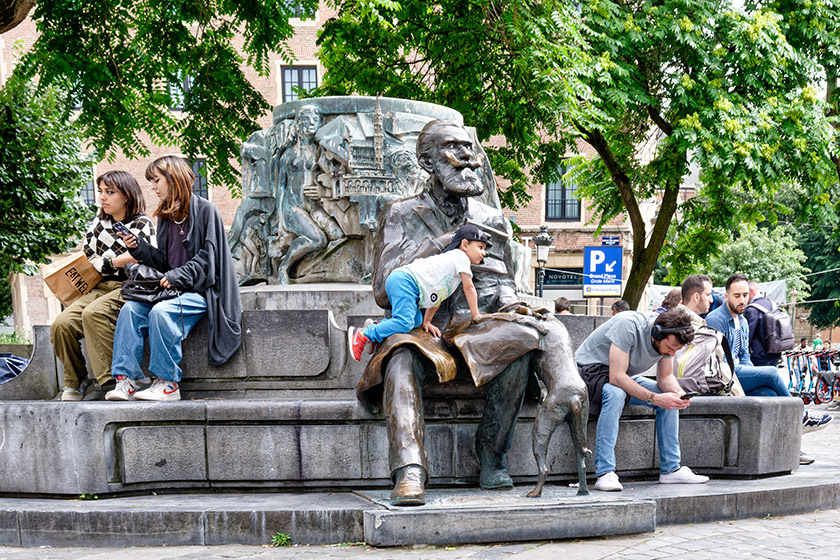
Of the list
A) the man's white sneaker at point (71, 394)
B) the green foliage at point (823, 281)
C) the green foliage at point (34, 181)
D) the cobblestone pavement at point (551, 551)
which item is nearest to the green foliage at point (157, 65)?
the green foliage at point (34, 181)

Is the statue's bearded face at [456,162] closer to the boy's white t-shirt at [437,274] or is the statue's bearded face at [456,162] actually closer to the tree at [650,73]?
the boy's white t-shirt at [437,274]

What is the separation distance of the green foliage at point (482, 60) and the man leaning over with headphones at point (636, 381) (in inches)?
234

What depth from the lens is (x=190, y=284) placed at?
5148 millimetres

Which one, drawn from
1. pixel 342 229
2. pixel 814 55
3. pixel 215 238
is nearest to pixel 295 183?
pixel 342 229

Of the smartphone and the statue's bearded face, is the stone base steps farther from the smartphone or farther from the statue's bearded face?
the statue's bearded face

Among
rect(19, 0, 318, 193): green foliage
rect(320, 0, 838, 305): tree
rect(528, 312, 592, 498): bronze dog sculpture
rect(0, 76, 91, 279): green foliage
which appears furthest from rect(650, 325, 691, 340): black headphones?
rect(0, 76, 91, 279): green foliage

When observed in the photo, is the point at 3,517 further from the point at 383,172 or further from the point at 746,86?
the point at 746,86

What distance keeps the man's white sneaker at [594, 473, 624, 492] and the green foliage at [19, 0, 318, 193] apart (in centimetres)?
920

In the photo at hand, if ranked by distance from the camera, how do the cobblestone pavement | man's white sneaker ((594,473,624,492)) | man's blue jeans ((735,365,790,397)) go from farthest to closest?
man's blue jeans ((735,365,790,397)), man's white sneaker ((594,473,624,492)), the cobblestone pavement

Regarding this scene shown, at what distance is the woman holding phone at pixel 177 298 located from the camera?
200 inches

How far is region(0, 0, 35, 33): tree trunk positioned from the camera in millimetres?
8078

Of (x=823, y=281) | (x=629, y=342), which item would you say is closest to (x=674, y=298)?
(x=629, y=342)

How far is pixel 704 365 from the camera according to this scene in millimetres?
5988

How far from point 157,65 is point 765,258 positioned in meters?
35.3
